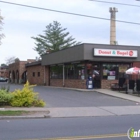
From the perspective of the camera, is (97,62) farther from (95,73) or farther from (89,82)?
Answer: (89,82)

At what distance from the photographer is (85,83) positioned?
29.0 metres

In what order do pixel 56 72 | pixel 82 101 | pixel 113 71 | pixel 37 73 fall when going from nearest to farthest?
pixel 82 101, pixel 113 71, pixel 56 72, pixel 37 73

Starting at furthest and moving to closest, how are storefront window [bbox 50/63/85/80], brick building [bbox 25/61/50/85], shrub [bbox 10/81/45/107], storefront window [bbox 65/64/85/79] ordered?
brick building [bbox 25/61/50/85]
storefront window [bbox 50/63/85/80]
storefront window [bbox 65/64/85/79]
shrub [bbox 10/81/45/107]

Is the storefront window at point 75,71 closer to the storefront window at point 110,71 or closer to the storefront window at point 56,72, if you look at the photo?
the storefront window at point 56,72

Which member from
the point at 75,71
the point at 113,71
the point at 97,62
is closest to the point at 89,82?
the point at 97,62

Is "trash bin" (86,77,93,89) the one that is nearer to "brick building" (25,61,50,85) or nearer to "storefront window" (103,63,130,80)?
"storefront window" (103,63,130,80)

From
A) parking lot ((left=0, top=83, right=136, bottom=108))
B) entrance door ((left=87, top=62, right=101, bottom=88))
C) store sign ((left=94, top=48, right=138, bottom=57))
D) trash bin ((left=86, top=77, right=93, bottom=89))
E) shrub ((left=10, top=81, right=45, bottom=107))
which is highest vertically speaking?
store sign ((left=94, top=48, right=138, bottom=57))

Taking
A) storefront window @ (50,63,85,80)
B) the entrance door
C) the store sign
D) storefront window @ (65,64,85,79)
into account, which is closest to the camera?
the store sign

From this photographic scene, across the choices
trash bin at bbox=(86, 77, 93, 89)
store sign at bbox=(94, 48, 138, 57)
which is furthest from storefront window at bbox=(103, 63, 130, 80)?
trash bin at bbox=(86, 77, 93, 89)

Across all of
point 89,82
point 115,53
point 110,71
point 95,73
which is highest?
point 115,53

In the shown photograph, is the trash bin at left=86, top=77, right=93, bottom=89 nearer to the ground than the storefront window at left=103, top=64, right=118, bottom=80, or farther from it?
nearer to the ground

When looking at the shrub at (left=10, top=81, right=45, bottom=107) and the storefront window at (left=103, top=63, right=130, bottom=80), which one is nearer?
the shrub at (left=10, top=81, right=45, bottom=107)

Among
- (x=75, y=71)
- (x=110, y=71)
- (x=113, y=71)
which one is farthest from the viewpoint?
(x=75, y=71)

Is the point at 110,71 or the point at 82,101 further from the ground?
the point at 110,71
